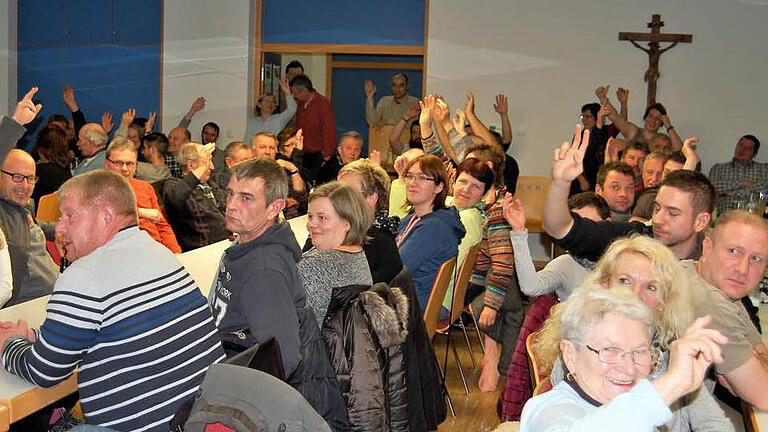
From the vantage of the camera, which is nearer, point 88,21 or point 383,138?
point 383,138

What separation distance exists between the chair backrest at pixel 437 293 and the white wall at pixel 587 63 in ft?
17.5

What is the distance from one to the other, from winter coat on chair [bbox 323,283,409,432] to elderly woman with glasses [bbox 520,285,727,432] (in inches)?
34.8

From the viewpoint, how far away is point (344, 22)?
958 centimetres

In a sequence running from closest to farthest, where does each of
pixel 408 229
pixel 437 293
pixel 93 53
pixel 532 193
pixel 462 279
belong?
→ pixel 437 293 → pixel 462 279 → pixel 408 229 → pixel 532 193 → pixel 93 53

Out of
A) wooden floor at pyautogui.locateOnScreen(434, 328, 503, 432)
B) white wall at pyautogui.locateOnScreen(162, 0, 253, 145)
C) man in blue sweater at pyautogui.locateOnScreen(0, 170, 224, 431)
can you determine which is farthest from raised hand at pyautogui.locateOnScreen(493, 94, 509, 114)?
man in blue sweater at pyautogui.locateOnScreen(0, 170, 224, 431)

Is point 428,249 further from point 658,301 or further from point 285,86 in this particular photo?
point 285,86

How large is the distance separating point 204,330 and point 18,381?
1.70 ft

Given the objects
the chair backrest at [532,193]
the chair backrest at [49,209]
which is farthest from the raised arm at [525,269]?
the chair backrest at [532,193]

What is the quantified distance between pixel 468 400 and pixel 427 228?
3.68 ft

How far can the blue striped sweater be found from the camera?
7.11 feet

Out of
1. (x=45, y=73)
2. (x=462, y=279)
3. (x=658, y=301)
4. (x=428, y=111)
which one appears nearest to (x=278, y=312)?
(x=658, y=301)

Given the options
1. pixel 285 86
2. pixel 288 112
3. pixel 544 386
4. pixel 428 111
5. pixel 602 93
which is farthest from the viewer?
pixel 285 86

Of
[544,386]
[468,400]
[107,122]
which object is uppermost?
[107,122]

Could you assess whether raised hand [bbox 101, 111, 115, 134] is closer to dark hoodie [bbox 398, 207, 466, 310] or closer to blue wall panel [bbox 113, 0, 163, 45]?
blue wall panel [bbox 113, 0, 163, 45]
